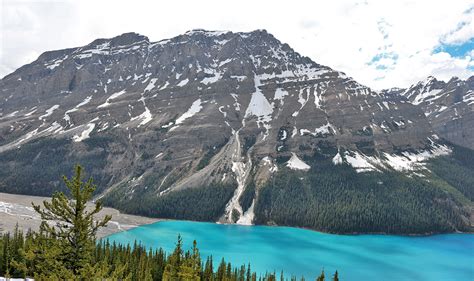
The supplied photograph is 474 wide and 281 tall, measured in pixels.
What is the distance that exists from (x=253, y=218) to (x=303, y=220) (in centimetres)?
2152

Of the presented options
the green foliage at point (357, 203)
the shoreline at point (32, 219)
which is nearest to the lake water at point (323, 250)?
the shoreline at point (32, 219)

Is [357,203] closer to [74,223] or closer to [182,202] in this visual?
[182,202]

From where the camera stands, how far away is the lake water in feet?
320

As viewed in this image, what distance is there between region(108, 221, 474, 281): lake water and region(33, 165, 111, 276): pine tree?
76146 mm

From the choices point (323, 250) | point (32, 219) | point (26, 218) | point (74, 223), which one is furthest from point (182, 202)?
point (74, 223)

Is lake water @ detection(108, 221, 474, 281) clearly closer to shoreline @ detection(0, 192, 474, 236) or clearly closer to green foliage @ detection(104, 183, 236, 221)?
shoreline @ detection(0, 192, 474, 236)

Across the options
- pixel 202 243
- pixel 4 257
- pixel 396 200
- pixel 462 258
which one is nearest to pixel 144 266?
pixel 4 257

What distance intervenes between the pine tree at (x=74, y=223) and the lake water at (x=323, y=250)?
76146mm

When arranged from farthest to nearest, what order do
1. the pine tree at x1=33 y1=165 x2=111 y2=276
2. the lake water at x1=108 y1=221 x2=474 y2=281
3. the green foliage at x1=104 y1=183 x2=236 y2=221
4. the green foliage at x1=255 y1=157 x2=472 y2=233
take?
the green foliage at x1=104 y1=183 x2=236 y2=221 → the green foliage at x1=255 y1=157 x2=472 y2=233 → the lake water at x1=108 y1=221 x2=474 y2=281 → the pine tree at x1=33 y1=165 x2=111 y2=276

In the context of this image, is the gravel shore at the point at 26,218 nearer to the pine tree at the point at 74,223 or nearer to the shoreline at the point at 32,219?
the shoreline at the point at 32,219

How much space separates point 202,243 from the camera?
120m

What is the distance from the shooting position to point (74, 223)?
724 inches

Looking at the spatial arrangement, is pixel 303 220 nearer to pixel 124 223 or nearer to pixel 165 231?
pixel 165 231

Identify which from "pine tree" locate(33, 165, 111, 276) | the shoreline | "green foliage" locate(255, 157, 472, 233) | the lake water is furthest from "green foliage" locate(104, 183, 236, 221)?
"pine tree" locate(33, 165, 111, 276)
